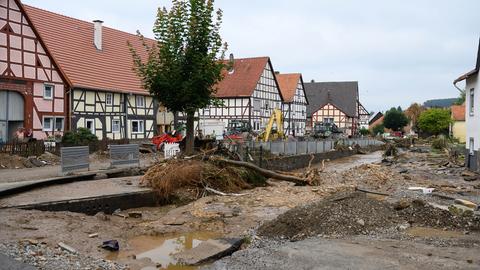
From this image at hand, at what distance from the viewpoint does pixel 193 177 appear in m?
17.4

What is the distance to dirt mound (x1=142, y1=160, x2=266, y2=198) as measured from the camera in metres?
16.8

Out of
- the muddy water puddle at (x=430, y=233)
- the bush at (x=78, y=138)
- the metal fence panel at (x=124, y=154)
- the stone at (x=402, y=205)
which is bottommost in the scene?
the muddy water puddle at (x=430, y=233)

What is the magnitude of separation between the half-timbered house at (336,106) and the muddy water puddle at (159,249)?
236 feet

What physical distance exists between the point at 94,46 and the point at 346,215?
1298 inches

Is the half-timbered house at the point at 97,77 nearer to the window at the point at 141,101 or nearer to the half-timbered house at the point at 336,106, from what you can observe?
the window at the point at 141,101

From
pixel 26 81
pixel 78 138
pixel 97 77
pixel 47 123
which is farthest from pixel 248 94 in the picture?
pixel 78 138

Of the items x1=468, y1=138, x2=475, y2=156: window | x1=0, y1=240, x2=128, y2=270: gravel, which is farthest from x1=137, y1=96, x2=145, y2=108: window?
x1=0, y1=240, x2=128, y2=270: gravel

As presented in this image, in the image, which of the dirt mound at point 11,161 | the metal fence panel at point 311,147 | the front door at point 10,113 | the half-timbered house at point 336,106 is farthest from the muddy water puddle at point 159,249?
the half-timbered house at point 336,106

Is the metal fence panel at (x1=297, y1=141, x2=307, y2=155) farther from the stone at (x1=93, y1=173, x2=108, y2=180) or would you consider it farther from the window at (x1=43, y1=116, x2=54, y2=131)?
the stone at (x1=93, y1=173, x2=108, y2=180)

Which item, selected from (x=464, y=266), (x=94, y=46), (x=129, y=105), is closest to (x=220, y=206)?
(x=464, y=266)

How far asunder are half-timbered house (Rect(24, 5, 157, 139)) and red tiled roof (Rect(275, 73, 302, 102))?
2688 cm

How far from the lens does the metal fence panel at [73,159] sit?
61.6ft

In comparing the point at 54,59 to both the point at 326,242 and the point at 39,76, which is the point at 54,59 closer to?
the point at 39,76

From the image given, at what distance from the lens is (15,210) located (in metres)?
11.8
